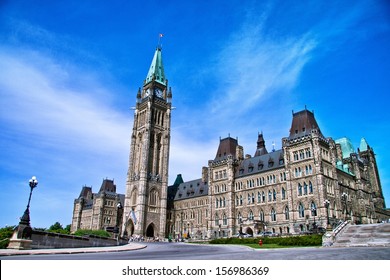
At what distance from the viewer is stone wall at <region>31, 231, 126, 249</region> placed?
24.3 m

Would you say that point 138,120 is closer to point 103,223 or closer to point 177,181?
point 177,181

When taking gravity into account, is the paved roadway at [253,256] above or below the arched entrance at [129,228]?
below

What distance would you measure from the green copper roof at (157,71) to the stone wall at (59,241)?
66.9 metres

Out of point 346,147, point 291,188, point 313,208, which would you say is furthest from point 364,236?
point 346,147

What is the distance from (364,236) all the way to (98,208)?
8515 cm

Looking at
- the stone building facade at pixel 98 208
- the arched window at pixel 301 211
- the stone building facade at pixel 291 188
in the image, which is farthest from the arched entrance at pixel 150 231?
the arched window at pixel 301 211

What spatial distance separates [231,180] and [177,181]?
3880 cm

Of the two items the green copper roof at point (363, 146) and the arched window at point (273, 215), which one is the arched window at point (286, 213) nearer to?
the arched window at point (273, 215)

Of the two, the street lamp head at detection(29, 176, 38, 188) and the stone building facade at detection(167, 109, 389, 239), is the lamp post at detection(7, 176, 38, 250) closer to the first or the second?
the street lamp head at detection(29, 176, 38, 188)

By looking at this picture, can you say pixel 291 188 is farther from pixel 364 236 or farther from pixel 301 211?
pixel 364 236

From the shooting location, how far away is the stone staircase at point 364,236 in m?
26.2

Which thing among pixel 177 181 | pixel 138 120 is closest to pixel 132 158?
pixel 138 120

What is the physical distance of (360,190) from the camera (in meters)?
56.8
